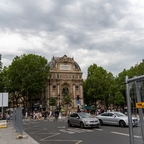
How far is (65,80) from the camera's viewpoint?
66812 mm

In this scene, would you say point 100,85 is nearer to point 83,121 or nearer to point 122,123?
point 122,123

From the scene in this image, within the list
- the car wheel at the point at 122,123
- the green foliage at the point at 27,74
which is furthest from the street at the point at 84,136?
the green foliage at the point at 27,74

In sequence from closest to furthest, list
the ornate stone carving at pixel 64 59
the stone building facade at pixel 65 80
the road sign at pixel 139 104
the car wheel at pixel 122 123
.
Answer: the road sign at pixel 139 104 → the car wheel at pixel 122 123 → the stone building facade at pixel 65 80 → the ornate stone carving at pixel 64 59

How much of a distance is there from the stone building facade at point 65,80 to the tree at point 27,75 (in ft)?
22.3

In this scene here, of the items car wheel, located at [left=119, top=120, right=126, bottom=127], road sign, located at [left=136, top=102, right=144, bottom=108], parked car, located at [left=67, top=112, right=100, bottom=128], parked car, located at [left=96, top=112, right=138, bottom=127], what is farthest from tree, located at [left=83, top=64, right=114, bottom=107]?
road sign, located at [left=136, top=102, right=144, bottom=108]

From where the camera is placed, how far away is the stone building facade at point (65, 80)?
214ft

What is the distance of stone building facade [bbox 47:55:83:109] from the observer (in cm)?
6531

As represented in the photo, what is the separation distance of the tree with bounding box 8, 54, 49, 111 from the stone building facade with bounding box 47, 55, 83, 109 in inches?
268

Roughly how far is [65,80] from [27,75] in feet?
48.3

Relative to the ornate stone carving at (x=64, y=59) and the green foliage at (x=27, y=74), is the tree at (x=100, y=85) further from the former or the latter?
the green foliage at (x=27, y=74)

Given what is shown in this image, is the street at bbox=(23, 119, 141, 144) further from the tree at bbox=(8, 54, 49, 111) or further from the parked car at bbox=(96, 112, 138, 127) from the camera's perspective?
the tree at bbox=(8, 54, 49, 111)

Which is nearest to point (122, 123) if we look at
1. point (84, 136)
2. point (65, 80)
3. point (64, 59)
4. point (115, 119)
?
point (115, 119)

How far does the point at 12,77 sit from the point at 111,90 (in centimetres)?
2873

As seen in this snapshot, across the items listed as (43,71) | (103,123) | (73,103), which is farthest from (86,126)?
(73,103)
